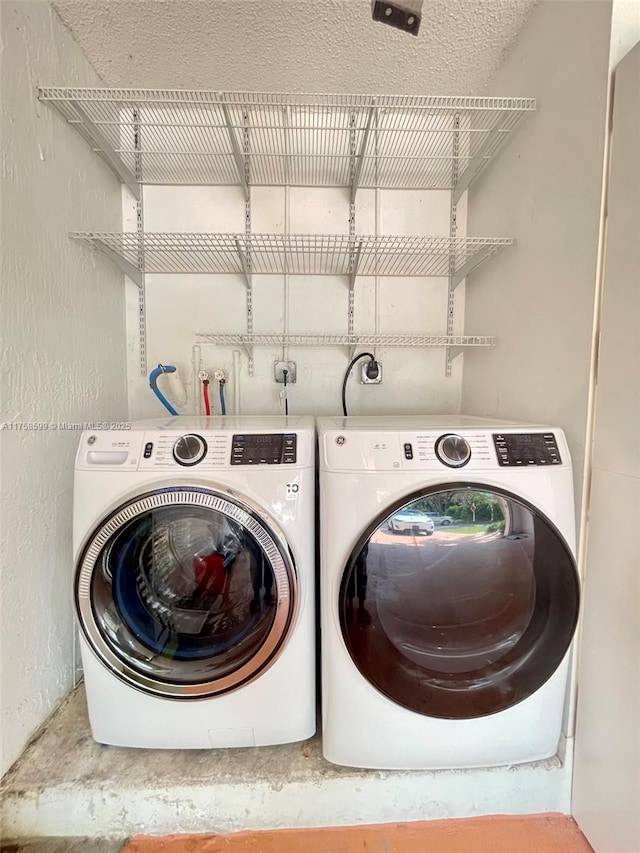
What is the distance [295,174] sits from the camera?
1644 mm

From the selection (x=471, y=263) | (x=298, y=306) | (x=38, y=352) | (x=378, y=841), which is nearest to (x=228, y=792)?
(x=378, y=841)

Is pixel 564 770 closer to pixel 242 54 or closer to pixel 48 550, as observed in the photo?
pixel 48 550

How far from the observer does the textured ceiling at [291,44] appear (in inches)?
46.1

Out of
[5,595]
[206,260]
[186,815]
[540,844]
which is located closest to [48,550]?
[5,595]

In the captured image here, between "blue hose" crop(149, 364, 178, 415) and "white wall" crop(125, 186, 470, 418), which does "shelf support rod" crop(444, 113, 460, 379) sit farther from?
"blue hose" crop(149, 364, 178, 415)

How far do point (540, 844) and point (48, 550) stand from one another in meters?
1.53

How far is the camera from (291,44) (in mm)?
1278

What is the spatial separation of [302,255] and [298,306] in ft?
0.69

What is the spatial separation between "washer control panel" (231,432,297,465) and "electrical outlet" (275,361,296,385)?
0.74 m

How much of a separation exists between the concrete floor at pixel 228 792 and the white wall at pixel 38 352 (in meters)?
0.14

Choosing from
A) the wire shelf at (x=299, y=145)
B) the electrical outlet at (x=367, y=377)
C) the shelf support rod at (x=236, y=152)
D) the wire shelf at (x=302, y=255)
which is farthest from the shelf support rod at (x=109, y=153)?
the electrical outlet at (x=367, y=377)

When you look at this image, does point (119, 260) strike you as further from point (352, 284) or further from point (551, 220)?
point (551, 220)

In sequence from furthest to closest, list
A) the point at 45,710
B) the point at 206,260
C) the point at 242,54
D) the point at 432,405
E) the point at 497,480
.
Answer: the point at 432,405 < the point at 206,260 < the point at 242,54 < the point at 45,710 < the point at 497,480

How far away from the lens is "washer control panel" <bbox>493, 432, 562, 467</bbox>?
984 millimetres
